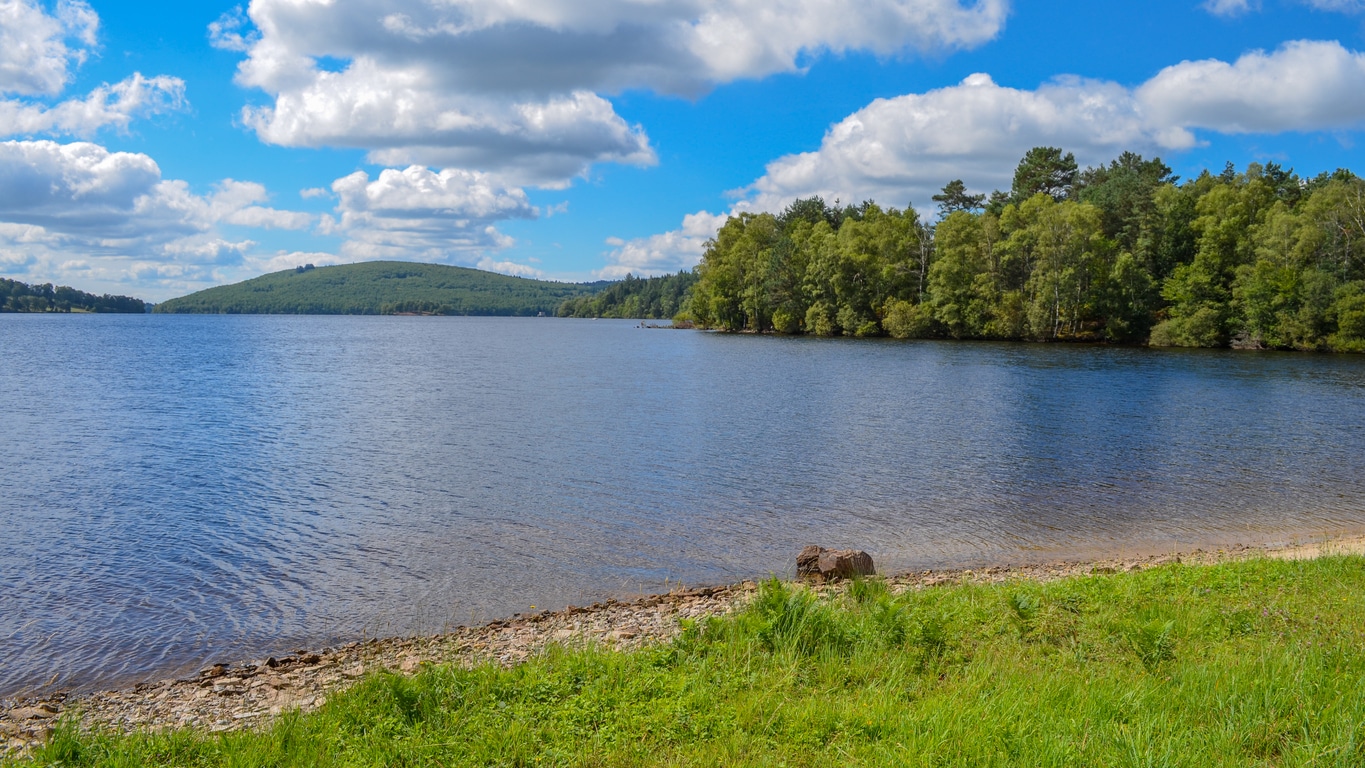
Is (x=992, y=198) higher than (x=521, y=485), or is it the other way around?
(x=992, y=198)

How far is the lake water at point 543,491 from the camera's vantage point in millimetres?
14406

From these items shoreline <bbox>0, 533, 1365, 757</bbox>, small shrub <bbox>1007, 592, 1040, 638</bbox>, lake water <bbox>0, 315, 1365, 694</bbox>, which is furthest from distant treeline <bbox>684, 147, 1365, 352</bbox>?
small shrub <bbox>1007, 592, 1040, 638</bbox>

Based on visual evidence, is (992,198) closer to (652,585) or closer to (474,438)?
(474,438)

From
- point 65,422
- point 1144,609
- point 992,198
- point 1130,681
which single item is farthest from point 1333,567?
point 992,198

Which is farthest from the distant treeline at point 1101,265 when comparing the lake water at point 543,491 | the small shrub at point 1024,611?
the small shrub at point 1024,611

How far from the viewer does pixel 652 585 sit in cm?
1534

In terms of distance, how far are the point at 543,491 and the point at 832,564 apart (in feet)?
35.8

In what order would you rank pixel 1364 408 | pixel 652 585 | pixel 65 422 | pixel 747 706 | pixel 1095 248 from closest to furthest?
1. pixel 747 706
2. pixel 652 585
3. pixel 65 422
4. pixel 1364 408
5. pixel 1095 248

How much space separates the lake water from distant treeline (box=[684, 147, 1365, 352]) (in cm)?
3659

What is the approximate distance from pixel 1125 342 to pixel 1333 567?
91121mm

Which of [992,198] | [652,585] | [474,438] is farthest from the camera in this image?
[992,198]

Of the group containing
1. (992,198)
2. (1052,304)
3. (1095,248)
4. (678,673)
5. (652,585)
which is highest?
(992,198)

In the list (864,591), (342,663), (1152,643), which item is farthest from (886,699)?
(342,663)

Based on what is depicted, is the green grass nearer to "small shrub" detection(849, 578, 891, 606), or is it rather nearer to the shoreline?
"small shrub" detection(849, 578, 891, 606)
